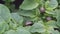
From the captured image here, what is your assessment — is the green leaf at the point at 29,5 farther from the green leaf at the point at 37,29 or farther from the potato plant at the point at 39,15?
the green leaf at the point at 37,29

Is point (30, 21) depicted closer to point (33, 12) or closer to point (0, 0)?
point (33, 12)

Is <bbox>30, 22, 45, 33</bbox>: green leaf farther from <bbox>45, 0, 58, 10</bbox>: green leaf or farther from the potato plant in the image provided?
<bbox>45, 0, 58, 10</bbox>: green leaf

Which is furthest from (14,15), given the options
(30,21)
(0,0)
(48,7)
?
(0,0)

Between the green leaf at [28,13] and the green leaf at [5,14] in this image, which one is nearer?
the green leaf at [5,14]

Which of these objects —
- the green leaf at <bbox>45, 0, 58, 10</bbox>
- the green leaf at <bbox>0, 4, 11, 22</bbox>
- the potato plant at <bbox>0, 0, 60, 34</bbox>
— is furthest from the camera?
the green leaf at <bbox>45, 0, 58, 10</bbox>

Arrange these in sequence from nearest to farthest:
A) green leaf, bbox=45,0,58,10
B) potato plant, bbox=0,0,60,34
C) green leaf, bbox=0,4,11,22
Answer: green leaf, bbox=0,4,11,22
potato plant, bbox=0,0,60,34
green leaf, bbox=45,0,58,10

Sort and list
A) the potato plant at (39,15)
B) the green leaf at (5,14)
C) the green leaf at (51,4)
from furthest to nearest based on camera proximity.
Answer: the green leaf at (51,4), the potato plant at (39,15), the green leaf at (5,14)

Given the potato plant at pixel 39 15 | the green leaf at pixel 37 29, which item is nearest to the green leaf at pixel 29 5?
the potato plant at pixel 39 15

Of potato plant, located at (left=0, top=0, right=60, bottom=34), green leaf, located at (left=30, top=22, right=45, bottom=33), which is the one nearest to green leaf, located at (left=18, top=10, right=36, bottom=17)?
potato plant, located at (left=0, top=0, right=60, bottom=34)

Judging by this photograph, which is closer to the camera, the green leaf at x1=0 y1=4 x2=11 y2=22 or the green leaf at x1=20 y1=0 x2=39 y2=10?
the green leaf at x1=0 y1=4 x2=11 y2=22
